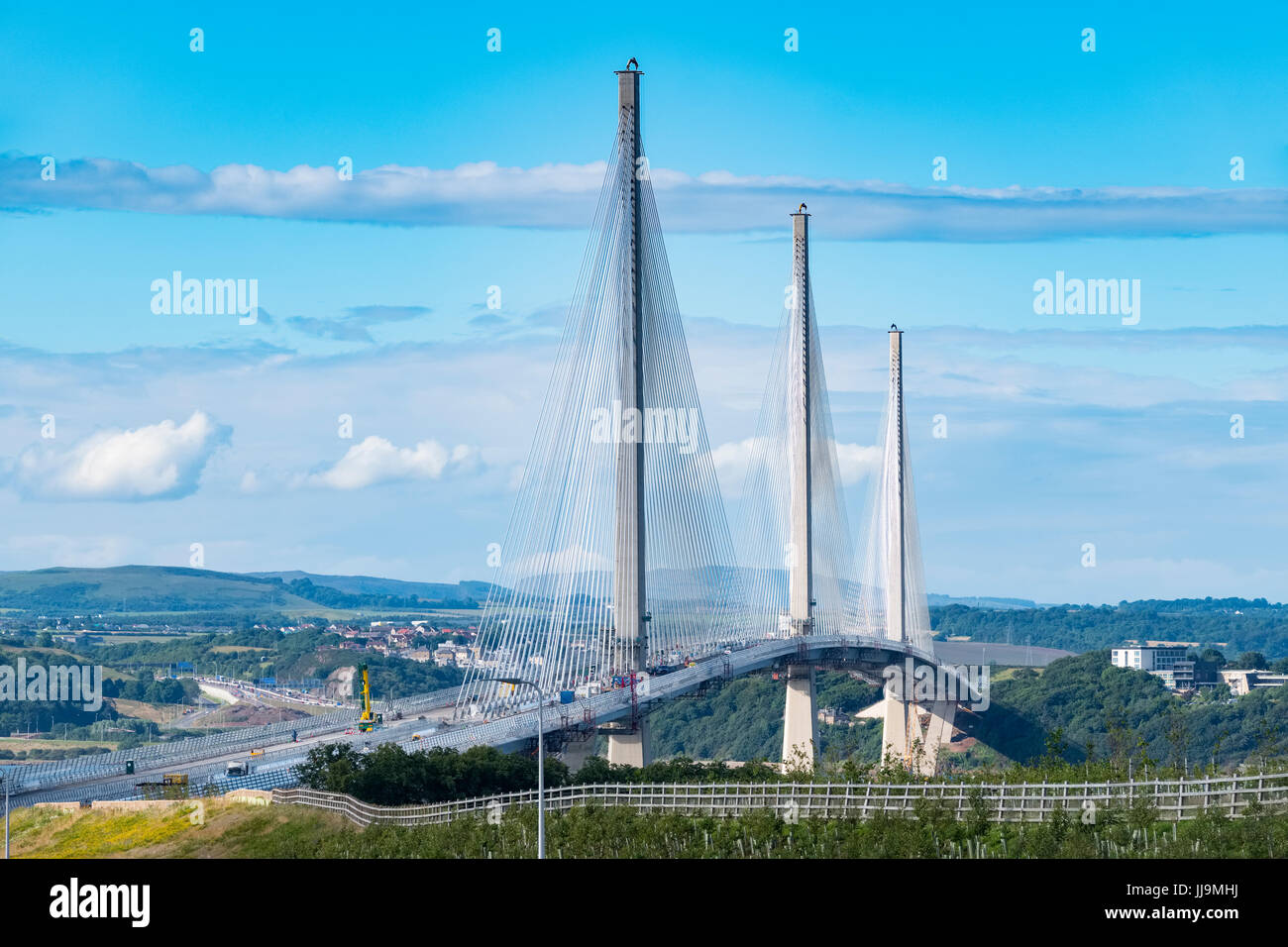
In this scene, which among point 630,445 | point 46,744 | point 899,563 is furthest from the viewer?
point 46,744

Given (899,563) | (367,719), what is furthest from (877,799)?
(899,563)

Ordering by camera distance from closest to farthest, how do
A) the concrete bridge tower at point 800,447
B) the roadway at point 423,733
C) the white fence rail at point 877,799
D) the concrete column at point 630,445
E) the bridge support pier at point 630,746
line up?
the white fence rail at point 877,799, the roadway at point 423,733, the bridge support pier at point 630,746, the concrete column at point 630,445, the concrete bridge tower at point 800,447

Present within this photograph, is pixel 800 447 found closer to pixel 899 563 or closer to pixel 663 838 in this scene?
pixel 899 563

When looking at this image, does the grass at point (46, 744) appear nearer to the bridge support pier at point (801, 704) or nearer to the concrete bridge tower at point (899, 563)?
the concrete bridge tower at point (899, 563)

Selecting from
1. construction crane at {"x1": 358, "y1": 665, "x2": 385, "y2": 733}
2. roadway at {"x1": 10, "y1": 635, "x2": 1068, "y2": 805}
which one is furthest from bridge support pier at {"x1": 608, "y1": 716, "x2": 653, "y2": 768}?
construction crane at {"x1": 358, "y1": 665, "x2": 385, "y2": 733}

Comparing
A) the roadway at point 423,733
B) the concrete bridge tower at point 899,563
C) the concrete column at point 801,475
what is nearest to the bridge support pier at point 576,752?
the roadway at point 423,733
